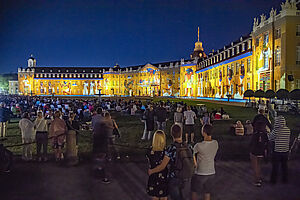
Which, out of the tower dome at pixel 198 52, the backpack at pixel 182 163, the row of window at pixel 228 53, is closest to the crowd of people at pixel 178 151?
the backpack at pixel 182 163

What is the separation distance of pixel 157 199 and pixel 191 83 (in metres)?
80.1

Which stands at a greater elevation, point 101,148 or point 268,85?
point 268,85

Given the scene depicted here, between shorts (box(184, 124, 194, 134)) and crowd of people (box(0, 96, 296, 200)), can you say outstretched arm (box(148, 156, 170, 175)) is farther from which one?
shorts (box(184, 124, 194, 134))

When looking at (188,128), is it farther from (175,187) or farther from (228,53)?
(228,53)

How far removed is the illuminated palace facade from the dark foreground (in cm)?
2797

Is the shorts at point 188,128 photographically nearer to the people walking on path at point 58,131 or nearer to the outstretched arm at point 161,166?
the people walking on path at point 58,131

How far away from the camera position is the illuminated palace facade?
105 ft

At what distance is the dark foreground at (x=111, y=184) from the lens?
6055 millimetres

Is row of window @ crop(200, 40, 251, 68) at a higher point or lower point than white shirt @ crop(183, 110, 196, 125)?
higher

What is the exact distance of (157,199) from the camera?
436cm

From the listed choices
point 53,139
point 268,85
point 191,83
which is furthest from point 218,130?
point 191,83

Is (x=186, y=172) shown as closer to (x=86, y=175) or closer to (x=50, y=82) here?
(x=86, y=175)

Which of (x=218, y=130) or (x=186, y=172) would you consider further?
(x=218, y=130)

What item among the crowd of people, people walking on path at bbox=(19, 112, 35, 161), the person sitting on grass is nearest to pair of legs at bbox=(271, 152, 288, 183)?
the crowd of people
